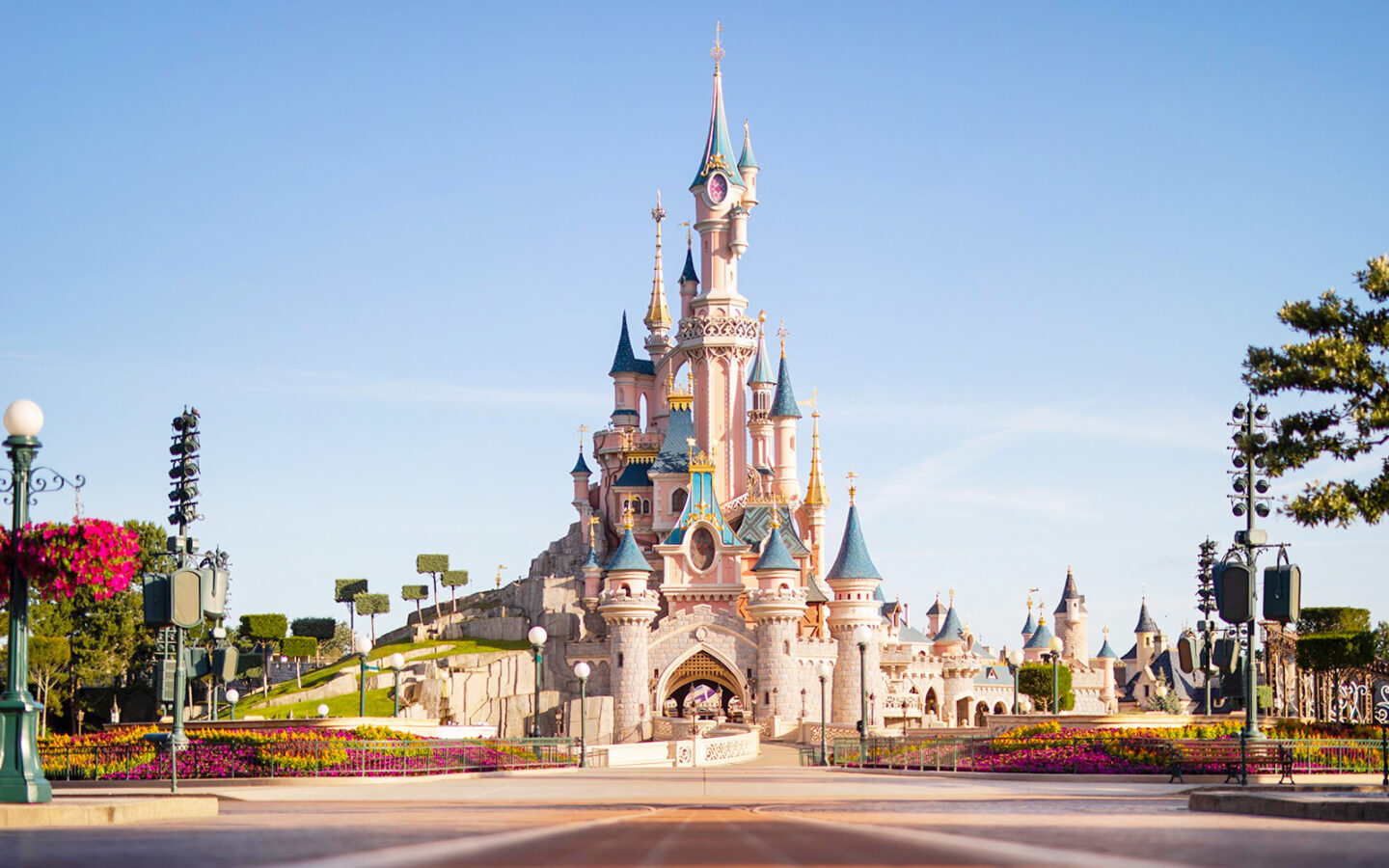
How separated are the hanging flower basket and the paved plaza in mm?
3336

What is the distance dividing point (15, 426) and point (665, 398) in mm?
76606

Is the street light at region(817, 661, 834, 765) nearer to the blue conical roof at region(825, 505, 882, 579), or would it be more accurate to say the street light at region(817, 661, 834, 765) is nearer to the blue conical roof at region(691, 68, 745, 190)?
the blue conical roof at region(825, 505, 882, 579)

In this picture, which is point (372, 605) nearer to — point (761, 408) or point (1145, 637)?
point (761, 408)

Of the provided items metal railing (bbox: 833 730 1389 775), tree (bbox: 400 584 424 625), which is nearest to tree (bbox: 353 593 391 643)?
tree (bbox: 400 584 424 625)

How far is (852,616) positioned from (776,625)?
6465 mm

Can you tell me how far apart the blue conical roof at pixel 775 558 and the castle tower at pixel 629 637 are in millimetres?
5026

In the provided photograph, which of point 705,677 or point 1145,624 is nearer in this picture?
point 705,677

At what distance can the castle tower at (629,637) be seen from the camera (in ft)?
219

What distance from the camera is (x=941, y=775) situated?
32.5 metres

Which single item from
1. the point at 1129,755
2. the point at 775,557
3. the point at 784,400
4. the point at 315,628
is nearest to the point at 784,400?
the point at 784,400

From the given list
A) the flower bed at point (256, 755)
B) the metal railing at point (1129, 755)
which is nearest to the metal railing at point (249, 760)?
the flower bed at point (256, 755)

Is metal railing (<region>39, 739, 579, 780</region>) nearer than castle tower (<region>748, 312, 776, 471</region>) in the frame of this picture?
Yes

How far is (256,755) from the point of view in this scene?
2808 centimetres

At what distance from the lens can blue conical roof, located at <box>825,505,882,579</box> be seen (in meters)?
73.0
